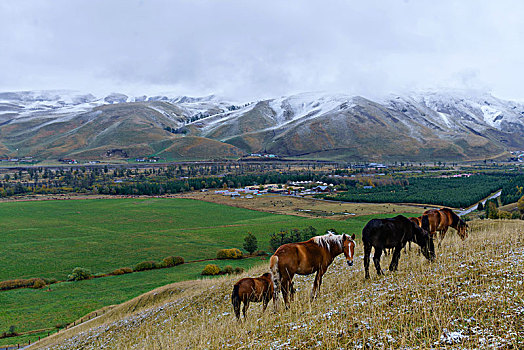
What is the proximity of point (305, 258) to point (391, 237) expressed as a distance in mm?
3639

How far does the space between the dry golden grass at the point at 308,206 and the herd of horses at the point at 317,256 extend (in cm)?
8832

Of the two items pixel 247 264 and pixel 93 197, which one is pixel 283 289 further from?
pixel 93 197

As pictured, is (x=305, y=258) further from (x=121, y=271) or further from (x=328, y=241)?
(x=121, y=271)

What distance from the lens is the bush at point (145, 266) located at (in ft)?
209

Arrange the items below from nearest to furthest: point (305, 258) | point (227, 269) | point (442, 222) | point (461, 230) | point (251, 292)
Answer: point (305, 258), point (251, 292), point (442, 222), point (461, 230), point (227, 269)

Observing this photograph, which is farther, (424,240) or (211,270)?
(211,270)

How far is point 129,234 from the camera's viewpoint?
89.6 metres

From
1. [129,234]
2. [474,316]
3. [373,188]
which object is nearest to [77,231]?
[129,234]

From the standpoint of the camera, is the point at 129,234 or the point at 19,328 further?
the point at 129,234

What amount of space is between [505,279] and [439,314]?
10.9 feet

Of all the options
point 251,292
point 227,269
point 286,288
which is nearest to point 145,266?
point 227,269

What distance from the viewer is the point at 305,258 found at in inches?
473

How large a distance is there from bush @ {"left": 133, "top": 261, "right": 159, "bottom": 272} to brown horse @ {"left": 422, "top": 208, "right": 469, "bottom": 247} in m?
57.4

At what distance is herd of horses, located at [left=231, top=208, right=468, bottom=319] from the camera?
38.7 feet
